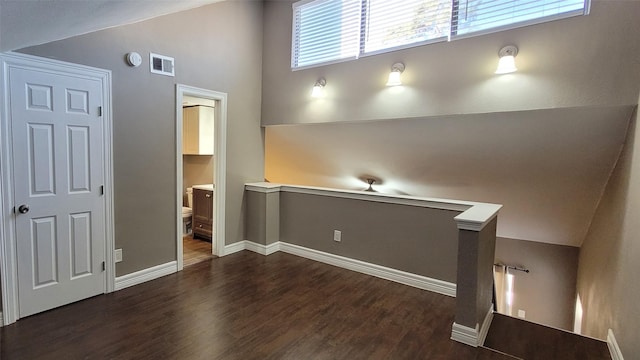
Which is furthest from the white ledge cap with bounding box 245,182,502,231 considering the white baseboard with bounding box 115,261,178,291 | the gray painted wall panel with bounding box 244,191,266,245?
the white baseboard with bounding box 115,261,178,291

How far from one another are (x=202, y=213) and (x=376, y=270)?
113 inches

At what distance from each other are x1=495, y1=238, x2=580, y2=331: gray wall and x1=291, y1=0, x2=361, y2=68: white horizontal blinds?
3940 mm

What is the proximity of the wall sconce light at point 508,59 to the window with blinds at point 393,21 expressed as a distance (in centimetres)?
20

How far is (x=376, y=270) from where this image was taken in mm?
3613

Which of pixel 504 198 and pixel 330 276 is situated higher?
pixel 504 198

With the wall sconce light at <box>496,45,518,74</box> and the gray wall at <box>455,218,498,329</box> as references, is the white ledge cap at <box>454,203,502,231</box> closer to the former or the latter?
the gray wall at <box>455,218,498,329</box>

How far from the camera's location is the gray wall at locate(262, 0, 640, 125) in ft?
7.73

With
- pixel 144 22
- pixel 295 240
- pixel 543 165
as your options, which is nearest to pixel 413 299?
pixel 295 240

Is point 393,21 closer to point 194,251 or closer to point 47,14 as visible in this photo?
point 47,14

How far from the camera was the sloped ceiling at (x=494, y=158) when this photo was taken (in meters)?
2.97

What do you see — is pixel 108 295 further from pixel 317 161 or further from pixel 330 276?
pixel 317 161

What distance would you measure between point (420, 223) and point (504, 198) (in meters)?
1.64

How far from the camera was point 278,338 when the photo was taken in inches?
93.7

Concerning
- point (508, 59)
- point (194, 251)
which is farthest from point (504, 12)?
point (194, 251)
